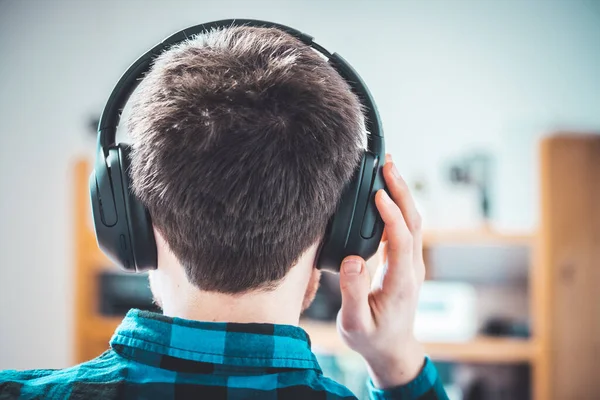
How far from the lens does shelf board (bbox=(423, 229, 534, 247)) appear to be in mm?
2160

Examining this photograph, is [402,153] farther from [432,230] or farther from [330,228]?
[330,228]

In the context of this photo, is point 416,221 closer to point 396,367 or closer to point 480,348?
point 396,367

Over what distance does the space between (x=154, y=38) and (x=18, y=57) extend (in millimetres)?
692

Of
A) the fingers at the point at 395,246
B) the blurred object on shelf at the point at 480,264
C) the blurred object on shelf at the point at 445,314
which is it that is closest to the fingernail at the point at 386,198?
the fingers at the point at 395,246

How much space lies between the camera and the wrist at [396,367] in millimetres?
661

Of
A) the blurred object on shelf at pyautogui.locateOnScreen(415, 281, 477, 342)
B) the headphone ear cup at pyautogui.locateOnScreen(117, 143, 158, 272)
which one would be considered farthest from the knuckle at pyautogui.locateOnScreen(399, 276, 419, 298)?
the blurred object on shelf at pyautogui.locateOnScreen(415, 281, 477, 342)

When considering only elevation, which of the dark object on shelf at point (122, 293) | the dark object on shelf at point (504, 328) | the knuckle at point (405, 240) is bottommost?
the dark object on shelf at point (504, 328)

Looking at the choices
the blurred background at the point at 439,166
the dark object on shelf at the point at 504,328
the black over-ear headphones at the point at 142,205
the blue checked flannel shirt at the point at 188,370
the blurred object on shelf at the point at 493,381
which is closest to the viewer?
the blue checked flannel shirt at the point at 188,370

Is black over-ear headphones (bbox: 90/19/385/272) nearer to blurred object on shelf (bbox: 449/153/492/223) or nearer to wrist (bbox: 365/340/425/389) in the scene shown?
wrist (bbox: 365/340/425/389)

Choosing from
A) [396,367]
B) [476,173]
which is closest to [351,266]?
[396,367]

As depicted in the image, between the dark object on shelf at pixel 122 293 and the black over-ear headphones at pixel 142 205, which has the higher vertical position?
the black over-ear headphones at pixel 142 205

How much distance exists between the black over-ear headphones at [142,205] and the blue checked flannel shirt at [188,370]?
10 centimetres

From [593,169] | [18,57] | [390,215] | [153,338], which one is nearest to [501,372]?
[593,169]

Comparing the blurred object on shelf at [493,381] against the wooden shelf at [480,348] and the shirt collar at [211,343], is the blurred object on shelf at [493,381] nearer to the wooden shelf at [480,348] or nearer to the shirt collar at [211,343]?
the wooden shelf at [480,348]
